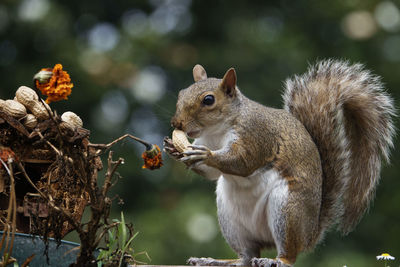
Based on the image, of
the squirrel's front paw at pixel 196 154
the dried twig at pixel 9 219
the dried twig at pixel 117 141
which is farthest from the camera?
the squirrel's front paw at pixel 196 154

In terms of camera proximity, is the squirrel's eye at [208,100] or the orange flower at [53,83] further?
the squirrel's eye at [208,100]

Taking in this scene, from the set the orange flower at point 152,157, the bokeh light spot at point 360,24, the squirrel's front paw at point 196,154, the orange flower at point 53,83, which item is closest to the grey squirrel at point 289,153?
the squirrel's front paw at point 196,154

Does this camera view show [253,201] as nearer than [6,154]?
No

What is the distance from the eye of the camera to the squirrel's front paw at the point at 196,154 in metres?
2.12

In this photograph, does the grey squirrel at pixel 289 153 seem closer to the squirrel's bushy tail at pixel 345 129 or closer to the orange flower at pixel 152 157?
the squirrel's bushy tail at pixel 345 129

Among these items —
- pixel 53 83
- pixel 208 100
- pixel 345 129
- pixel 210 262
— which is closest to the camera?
pixel 53 83

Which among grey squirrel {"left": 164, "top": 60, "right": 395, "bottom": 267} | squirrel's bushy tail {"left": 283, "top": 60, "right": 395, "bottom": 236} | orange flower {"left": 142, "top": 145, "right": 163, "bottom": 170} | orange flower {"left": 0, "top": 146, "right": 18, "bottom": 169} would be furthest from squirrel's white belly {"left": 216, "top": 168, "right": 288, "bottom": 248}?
orange flower {"left": 0, "top": 146, "right": 18, "bottom": 169}

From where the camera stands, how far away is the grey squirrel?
7.34 ft

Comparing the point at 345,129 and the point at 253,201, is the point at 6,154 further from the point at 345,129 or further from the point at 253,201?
the point at 345,129

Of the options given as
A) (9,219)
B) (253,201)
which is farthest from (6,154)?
(253,201)

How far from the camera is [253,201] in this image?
2.30 metres

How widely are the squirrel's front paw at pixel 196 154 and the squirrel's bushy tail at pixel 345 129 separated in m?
0.60

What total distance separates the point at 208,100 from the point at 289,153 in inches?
12.6

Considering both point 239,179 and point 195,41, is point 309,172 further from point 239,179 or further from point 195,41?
point 195,41
